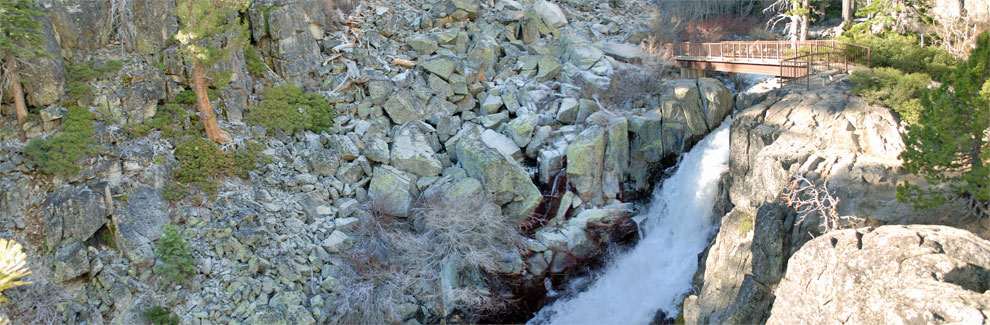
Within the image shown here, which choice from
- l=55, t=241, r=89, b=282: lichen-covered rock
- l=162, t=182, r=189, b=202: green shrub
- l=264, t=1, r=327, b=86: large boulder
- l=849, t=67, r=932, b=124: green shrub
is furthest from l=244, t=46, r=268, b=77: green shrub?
l=849, t=67, r=932, b=124: green shrub

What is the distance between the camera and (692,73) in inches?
873

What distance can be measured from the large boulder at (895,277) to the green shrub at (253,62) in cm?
1626

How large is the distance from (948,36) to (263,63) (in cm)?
2052

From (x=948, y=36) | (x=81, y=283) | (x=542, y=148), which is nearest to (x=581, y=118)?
(x=542, y=148)

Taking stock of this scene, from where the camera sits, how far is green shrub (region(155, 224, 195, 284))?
12.5 meters

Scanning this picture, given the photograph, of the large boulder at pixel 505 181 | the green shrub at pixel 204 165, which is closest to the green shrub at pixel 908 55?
the large boulder at pixel 505 181

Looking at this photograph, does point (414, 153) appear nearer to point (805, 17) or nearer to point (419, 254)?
point (419, 254)

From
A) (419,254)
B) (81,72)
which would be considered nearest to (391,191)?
(419,254)

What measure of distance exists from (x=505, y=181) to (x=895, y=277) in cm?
1062

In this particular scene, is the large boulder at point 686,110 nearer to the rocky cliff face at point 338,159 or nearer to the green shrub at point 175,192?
the rocky cliff face at point 338,159

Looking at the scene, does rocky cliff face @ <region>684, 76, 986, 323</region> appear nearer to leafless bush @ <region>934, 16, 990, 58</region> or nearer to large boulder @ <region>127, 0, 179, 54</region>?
leafless bush @ <region>934, 16, 990, 58</region>

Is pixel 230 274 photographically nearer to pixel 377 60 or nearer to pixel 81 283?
pixel 81 283

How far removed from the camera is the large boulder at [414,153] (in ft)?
56.7

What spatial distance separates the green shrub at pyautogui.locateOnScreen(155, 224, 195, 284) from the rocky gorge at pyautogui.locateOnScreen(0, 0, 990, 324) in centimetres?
17
